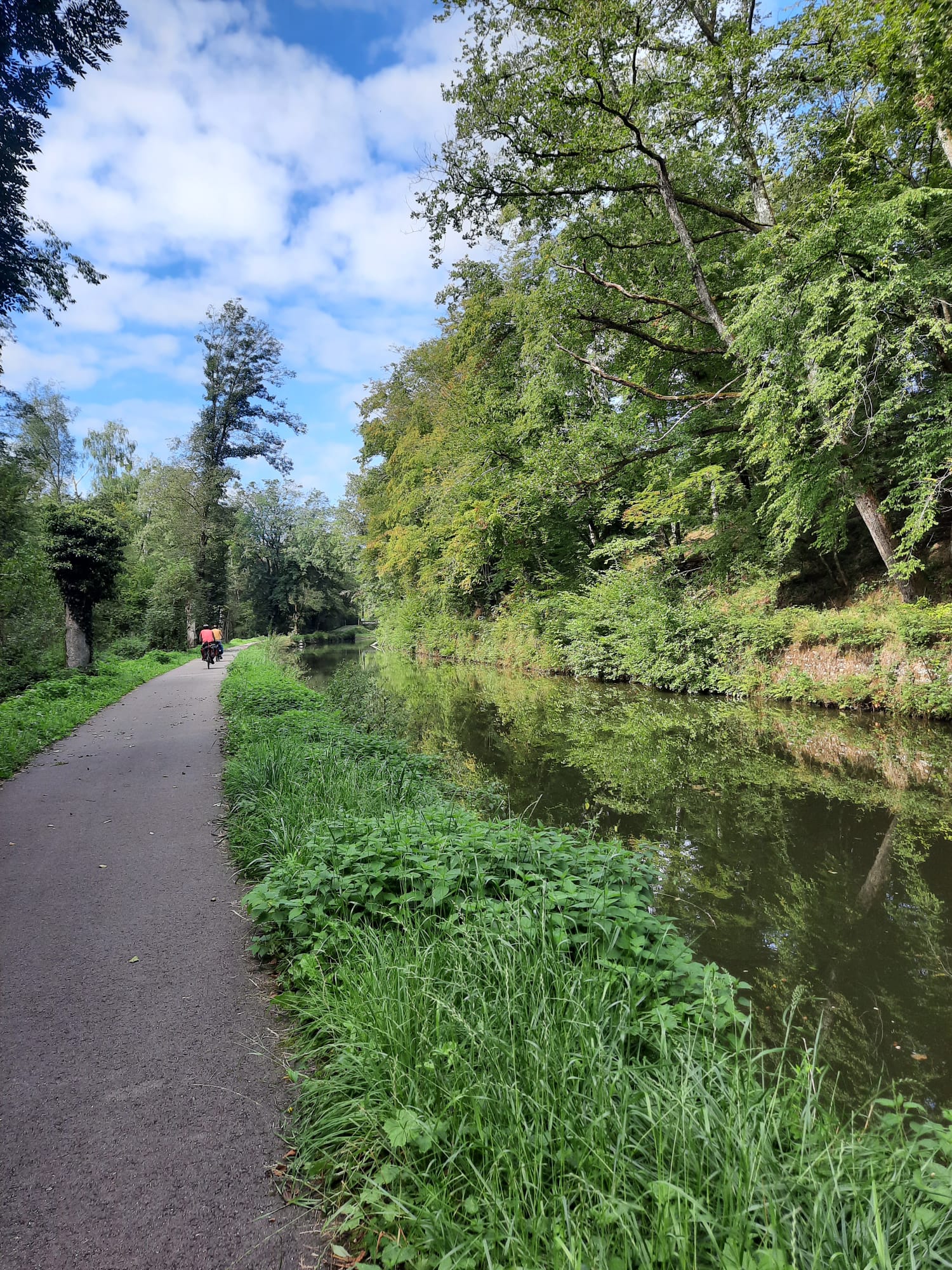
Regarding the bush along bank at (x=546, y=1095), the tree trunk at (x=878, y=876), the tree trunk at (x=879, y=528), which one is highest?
the tree trunk at (x=879, y=528)

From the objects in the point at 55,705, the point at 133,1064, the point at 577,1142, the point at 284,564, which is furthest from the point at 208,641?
the point at 284,564

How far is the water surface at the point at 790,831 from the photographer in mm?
3508

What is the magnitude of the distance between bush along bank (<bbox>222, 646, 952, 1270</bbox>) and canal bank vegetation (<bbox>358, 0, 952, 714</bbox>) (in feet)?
32.5

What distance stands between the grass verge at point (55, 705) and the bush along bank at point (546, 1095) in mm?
6755

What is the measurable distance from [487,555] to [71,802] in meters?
18.8

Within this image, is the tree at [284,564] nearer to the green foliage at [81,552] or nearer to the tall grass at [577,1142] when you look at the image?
the green foliage at [81,552]

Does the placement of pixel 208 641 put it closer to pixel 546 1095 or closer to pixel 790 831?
pixel 790 831

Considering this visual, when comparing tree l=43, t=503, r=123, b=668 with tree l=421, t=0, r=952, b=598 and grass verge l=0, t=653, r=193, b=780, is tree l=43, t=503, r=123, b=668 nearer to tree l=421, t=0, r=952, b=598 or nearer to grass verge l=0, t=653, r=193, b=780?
grass verge l=0, t=653, r=193, b=780

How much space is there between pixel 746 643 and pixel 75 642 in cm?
1705

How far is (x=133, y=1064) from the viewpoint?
8.25ft

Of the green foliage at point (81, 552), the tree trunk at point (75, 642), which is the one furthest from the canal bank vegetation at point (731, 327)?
the tree trunk at point (75, 642)

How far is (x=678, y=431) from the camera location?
49.4 feet

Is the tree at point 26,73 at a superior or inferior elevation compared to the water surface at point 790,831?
superior

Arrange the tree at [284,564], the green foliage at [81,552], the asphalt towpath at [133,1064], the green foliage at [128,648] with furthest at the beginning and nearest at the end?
the tree at [284,564] → the green foliage at [128,648] → the green foliage at [81,552] → the asphalt towpath at [133,1064]
